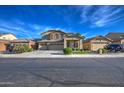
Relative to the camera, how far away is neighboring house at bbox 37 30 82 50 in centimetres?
4141

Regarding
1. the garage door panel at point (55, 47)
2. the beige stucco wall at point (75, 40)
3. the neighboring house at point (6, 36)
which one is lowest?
the garage door panel at point (55, 47)

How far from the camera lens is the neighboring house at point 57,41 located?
41406 millimetres

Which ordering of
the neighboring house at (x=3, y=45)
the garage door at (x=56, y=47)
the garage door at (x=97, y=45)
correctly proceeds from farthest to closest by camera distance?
the neighboring house at (x=3, y=45), the garage door at (x=56, y=47), the garage door at (x=97, y=45)

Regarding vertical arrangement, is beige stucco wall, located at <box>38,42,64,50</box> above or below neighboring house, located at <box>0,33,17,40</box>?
below

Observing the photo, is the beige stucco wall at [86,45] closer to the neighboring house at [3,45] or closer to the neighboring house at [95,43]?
the neighboring house at [95,43]

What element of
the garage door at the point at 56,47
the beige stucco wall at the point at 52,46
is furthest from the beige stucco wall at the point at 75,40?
the garage door at the point at 56,47

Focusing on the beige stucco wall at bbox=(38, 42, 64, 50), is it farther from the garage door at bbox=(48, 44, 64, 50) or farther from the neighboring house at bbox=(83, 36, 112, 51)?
the neighboring house at bbox=(83, 36, 112, 51)

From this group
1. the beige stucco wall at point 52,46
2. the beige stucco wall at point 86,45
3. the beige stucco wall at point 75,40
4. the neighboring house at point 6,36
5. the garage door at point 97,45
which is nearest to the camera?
the garage door at point 97,45

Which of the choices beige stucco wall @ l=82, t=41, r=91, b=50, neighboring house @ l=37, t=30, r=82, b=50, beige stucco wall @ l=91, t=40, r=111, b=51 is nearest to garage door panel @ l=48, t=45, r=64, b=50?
neighboring house @ l=37, t=30, r=82, b=50

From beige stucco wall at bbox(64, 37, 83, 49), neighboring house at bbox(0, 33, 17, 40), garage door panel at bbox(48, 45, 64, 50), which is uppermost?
neighboring house at bbox(0, 33, 17, 40)
